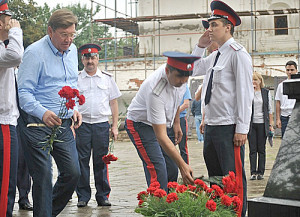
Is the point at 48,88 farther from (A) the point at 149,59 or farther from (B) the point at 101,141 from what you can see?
(A) the point at 149,59

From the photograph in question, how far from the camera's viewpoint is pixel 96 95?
817cm

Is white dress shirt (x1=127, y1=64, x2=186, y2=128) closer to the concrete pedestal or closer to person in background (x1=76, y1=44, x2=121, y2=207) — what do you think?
the concrete pedestal

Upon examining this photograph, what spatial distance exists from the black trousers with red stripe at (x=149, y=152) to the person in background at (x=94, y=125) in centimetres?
185

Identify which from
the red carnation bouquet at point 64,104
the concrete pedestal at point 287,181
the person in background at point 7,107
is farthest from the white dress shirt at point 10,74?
the concrete pedestal at point 287,181

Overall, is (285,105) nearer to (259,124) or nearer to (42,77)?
(259,124)

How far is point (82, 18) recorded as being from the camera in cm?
6347

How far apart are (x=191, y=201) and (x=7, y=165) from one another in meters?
1.75

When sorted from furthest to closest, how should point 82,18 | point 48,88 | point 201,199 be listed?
point 82,18 → point 48,88 → point 201,199

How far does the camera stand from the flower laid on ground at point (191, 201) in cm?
398

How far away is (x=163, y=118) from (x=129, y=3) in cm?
3321

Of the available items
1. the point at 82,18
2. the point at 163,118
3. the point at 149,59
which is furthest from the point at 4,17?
the point at 82,18

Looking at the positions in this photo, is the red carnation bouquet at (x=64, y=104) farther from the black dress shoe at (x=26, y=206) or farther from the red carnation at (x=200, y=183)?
the black dress shoe at (x=26, y=206)

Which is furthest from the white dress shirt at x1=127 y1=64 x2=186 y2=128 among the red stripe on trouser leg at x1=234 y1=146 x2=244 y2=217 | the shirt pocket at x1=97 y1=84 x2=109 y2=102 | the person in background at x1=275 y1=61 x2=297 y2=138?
the person in background at x1=275 y1=61 x2=297 y2=138

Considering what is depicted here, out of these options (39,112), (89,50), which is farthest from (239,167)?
(89,50)
